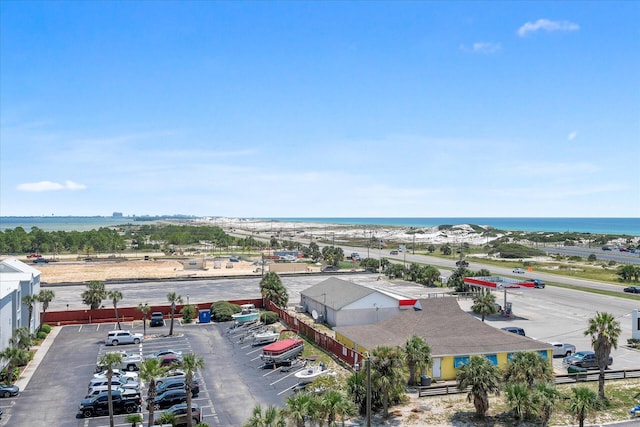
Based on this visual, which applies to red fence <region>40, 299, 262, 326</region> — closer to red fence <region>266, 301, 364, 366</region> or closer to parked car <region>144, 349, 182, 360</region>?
red fence <region>266, 301, 364, 366</region>

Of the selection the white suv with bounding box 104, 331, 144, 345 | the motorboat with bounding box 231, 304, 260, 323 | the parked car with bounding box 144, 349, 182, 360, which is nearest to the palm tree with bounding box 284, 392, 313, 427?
the parked car with bounding box 144, 349, 182, 360

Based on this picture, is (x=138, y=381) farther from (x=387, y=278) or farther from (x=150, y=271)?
(x=150, y=271)

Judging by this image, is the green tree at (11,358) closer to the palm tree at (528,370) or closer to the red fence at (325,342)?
the red fence at (325,342)

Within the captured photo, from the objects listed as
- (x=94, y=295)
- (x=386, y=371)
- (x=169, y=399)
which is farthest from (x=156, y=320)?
(x=386, y=371)

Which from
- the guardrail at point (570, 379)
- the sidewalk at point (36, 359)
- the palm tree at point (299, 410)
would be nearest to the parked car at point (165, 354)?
the sidewalk at point (36, 359)

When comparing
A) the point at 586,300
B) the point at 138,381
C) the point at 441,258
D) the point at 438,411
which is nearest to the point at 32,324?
the point at 138,381

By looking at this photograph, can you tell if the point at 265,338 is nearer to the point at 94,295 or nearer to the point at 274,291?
the point at 274,291
